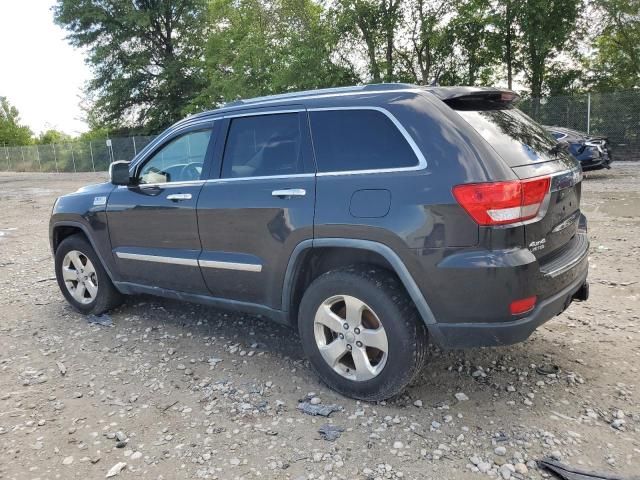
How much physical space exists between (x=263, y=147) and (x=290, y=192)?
511 millimetres

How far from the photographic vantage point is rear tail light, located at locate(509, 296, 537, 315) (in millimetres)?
2705

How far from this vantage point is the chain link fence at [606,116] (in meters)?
16.9

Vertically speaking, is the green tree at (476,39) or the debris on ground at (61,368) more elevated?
the green tree at (476,39)

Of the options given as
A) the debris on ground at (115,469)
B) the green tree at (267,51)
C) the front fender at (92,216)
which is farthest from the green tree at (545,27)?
the debris on ground at (115,469)

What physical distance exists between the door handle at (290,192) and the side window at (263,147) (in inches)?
5.8

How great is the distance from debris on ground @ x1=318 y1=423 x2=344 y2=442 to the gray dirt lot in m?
0.03

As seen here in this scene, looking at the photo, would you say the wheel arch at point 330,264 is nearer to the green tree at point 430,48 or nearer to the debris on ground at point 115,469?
the debris on ground at point 115,469

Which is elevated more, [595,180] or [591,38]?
[591,38]

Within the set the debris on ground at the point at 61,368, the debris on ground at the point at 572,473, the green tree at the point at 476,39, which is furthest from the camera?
the green tree at the point at 476,39

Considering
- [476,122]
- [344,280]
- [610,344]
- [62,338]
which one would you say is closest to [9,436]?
[62,338]

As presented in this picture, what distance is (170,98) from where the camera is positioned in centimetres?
3484

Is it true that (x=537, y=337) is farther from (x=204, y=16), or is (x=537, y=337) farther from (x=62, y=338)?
(x=204, y=16)

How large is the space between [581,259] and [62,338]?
418 cm

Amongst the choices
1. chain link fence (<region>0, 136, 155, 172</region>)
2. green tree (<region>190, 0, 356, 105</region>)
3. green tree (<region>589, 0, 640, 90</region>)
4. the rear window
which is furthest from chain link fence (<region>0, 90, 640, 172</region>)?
chain link fence (<region>0, 136, 155, 172</region>)
